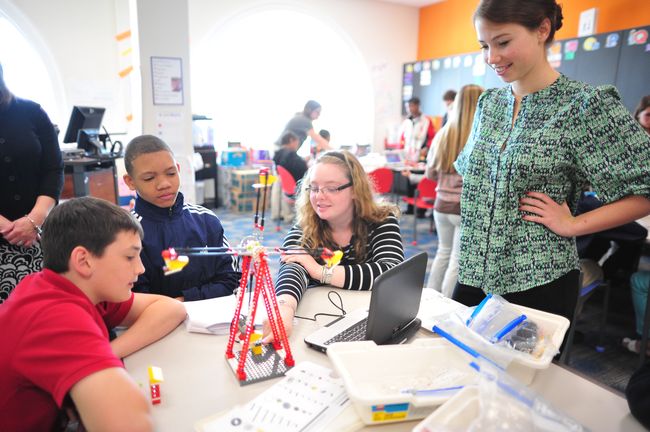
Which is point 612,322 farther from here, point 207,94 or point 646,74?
point 207,94

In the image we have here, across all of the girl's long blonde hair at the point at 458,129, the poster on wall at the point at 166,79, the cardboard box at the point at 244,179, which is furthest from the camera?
the cardboard box at the point at 244,179

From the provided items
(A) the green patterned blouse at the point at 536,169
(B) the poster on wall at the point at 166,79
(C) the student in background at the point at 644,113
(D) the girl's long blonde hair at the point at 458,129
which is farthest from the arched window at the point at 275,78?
(A) the green patterned blouse at the point at 536,169

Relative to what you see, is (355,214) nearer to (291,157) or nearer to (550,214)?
(550,214)

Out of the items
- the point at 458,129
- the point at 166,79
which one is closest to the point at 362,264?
the point at 458,129

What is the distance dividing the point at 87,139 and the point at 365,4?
5334 mm

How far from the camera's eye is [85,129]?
Answer: 4066mm

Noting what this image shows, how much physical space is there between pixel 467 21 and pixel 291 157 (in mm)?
Result: 4062

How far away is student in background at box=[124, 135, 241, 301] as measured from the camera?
1585 millimetres

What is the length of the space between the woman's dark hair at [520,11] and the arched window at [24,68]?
17.7ft

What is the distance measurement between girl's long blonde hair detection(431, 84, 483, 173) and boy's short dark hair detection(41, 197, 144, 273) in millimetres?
2292

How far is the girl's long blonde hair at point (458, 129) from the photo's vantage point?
2.77m

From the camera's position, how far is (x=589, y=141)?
1.13 m

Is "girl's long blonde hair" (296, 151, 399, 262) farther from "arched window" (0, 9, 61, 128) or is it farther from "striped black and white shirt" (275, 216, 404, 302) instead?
"arched window" (0, 9, 61, 128)

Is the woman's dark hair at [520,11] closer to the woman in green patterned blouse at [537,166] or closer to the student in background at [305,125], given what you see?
the woman in green patterned blouse at [537,166]
